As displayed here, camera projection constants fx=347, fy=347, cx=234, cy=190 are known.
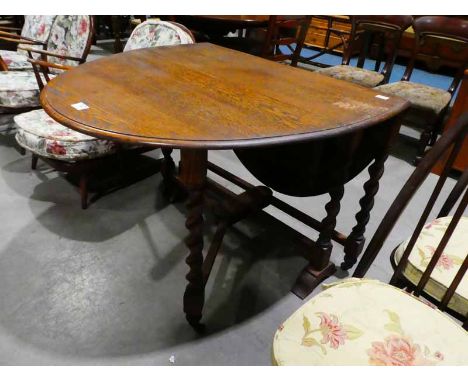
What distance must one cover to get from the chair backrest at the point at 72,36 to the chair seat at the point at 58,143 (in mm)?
703

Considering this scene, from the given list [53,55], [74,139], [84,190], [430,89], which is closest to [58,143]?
[74,139]

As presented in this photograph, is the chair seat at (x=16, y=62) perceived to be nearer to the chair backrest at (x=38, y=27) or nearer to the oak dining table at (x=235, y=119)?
the chair backrest at (x=38, y=27)

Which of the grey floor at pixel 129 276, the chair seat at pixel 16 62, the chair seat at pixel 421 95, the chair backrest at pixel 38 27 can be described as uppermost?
the chair backrest at pixel 38 27

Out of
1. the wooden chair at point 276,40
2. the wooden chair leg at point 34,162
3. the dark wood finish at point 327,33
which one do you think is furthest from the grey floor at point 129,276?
the dark wood finish at point 327,33

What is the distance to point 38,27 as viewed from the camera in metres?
2.60

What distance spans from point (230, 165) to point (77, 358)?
157 cm

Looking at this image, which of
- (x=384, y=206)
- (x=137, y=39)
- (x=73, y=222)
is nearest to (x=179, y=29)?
(x=137, y=39)

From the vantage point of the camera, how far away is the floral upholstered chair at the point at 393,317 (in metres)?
0.73

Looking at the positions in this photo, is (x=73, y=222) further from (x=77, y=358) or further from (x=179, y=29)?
(x=179, y=29)

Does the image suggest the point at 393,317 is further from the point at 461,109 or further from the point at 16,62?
the point at 16,62

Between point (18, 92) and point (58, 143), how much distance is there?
2.51 feet

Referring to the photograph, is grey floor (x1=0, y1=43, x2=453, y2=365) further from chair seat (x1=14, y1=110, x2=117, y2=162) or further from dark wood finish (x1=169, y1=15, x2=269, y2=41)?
dark wood finish (x1=169, y1=15, x2=269, y2=41)

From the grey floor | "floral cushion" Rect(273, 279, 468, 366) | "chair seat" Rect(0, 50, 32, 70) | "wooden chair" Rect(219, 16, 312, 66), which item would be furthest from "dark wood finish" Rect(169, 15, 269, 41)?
"floral cushion" Rect(273, 279, 468, 366)

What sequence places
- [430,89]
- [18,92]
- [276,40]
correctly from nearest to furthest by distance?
[18,92] < [430,89] < [276,40]
